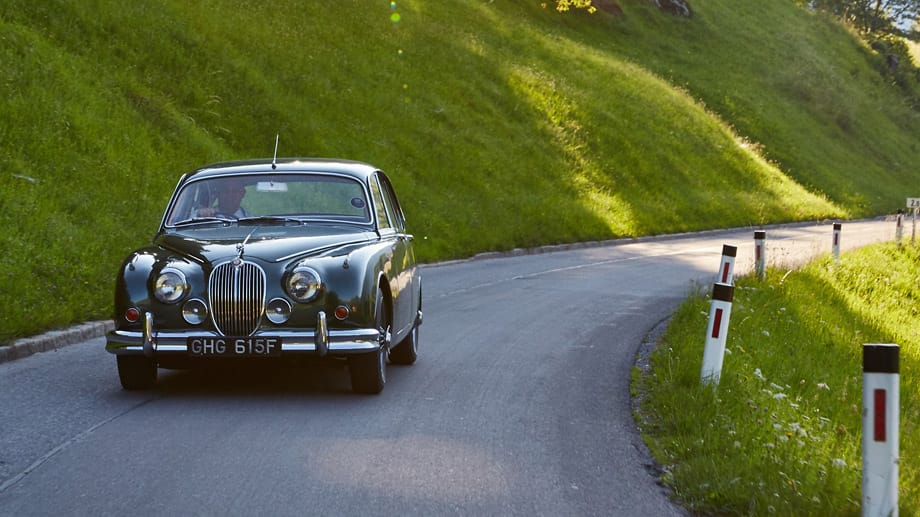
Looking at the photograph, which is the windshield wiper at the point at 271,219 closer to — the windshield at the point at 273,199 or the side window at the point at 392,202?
the windshield at the point at 273,199

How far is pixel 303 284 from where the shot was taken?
770 cm

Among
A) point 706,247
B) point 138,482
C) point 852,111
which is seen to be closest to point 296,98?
point 706,247

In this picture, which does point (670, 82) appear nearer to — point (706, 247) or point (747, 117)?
point (747, 117)

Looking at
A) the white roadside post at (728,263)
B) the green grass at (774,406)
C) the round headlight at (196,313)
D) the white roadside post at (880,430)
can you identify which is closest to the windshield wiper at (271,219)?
the round headlight at (196,313)

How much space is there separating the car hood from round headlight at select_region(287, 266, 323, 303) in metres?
0.16

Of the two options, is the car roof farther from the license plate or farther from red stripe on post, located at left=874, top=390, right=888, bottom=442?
red stripe on post, located at left=874, top=390, right=888, bottom=442

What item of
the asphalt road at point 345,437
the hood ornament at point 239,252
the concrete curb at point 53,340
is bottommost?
the concrete curb at point 53,340

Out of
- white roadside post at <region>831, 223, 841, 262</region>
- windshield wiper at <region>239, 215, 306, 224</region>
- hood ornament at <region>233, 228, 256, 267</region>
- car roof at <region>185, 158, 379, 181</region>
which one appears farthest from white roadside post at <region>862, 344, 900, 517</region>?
white roadside post at <region>831, 223, 841, 262</region>

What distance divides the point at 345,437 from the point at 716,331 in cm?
280

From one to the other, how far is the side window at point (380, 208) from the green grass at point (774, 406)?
7.90 ft

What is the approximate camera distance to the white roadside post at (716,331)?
25.7ft

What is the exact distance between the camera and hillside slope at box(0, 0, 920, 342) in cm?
1627

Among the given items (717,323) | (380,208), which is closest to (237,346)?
(380,208)

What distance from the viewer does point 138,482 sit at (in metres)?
5.64
